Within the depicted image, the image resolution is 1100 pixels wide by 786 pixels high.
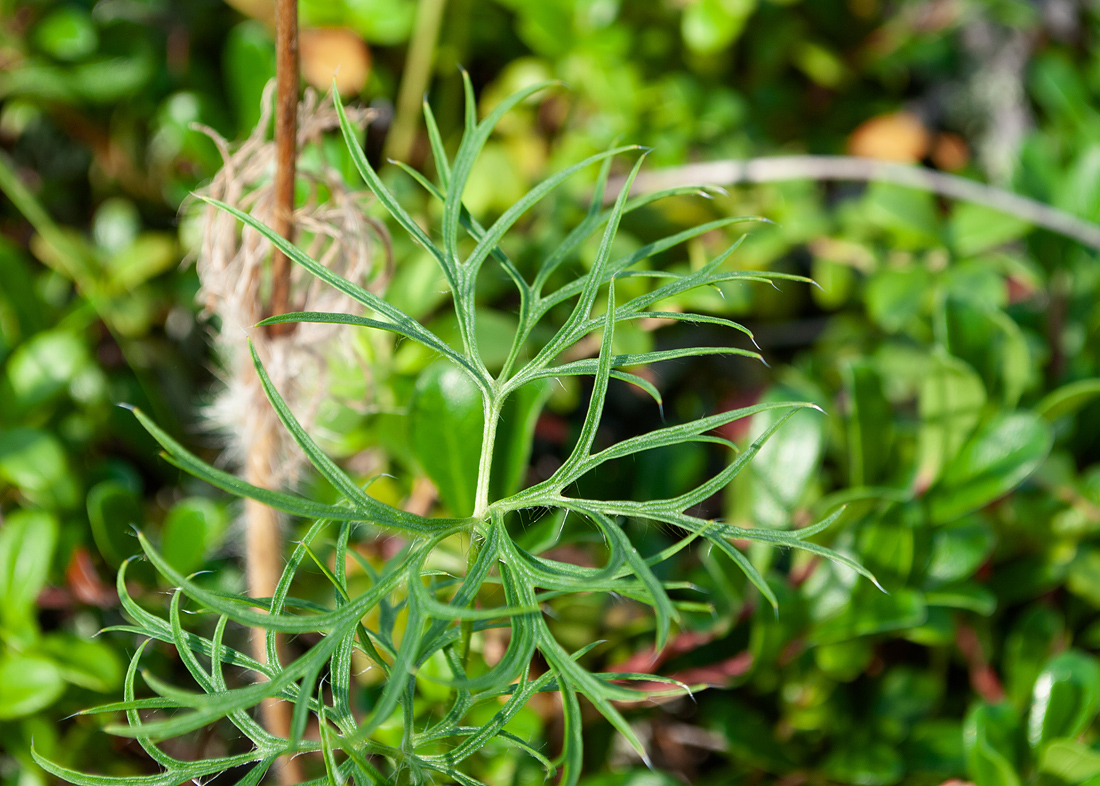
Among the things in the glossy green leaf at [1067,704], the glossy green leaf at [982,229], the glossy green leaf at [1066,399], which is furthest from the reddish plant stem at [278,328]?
the glossy green leaf at [982,229]

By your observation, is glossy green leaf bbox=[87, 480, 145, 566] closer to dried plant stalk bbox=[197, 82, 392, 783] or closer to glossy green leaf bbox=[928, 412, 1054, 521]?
dried plant stalk bbox=[197, 82, 392, 783]

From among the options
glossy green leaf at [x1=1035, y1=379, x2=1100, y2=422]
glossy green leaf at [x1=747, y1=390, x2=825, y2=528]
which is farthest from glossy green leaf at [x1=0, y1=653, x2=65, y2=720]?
glossy green leaf at [x1=1035, y1=379, x2=1100, y2=422]

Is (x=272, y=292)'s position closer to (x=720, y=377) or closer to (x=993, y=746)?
(x=993, y=746)

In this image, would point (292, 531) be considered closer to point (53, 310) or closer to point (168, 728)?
point (53, 310)

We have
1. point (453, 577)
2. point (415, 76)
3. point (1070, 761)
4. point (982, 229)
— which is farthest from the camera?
point (415, 76)

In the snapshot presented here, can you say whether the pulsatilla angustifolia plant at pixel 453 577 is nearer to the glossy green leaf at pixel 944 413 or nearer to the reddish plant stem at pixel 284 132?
the reddish plant stem at pixel 284 132

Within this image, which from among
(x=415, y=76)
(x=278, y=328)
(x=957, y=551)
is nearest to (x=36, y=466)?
(x=278, y=328)
